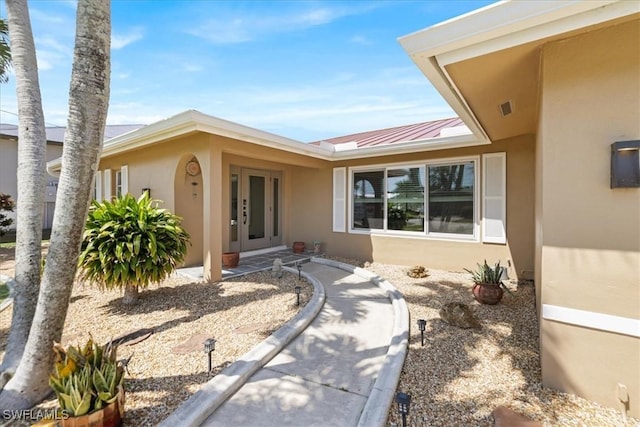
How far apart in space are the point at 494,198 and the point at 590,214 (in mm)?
4231

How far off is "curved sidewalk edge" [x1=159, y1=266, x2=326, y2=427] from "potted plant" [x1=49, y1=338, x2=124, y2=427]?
390 mm

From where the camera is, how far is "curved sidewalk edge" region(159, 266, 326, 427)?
225 centimetres

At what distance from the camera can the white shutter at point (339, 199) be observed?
28.1ft

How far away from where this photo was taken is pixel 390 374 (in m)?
2.83

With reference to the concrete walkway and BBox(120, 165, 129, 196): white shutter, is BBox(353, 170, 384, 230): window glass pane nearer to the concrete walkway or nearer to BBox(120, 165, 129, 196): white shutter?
the concrete walkway

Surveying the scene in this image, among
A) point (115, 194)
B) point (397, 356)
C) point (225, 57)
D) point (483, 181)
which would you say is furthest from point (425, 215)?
point (115, 194)

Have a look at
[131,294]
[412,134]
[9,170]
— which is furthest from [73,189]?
[9,170]

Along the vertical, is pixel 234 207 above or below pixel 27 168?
below

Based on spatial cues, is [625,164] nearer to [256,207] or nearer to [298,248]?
[298,248]

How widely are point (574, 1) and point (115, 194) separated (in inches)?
442

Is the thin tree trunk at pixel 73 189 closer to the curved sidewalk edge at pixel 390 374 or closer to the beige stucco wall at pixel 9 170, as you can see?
the curved sidewalk edge at pixel 390 374

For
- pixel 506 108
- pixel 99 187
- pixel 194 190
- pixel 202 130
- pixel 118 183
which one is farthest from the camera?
pixel 99 187

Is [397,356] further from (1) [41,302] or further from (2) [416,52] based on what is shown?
(1) [41,302]

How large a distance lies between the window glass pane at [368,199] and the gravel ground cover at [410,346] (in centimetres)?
248
